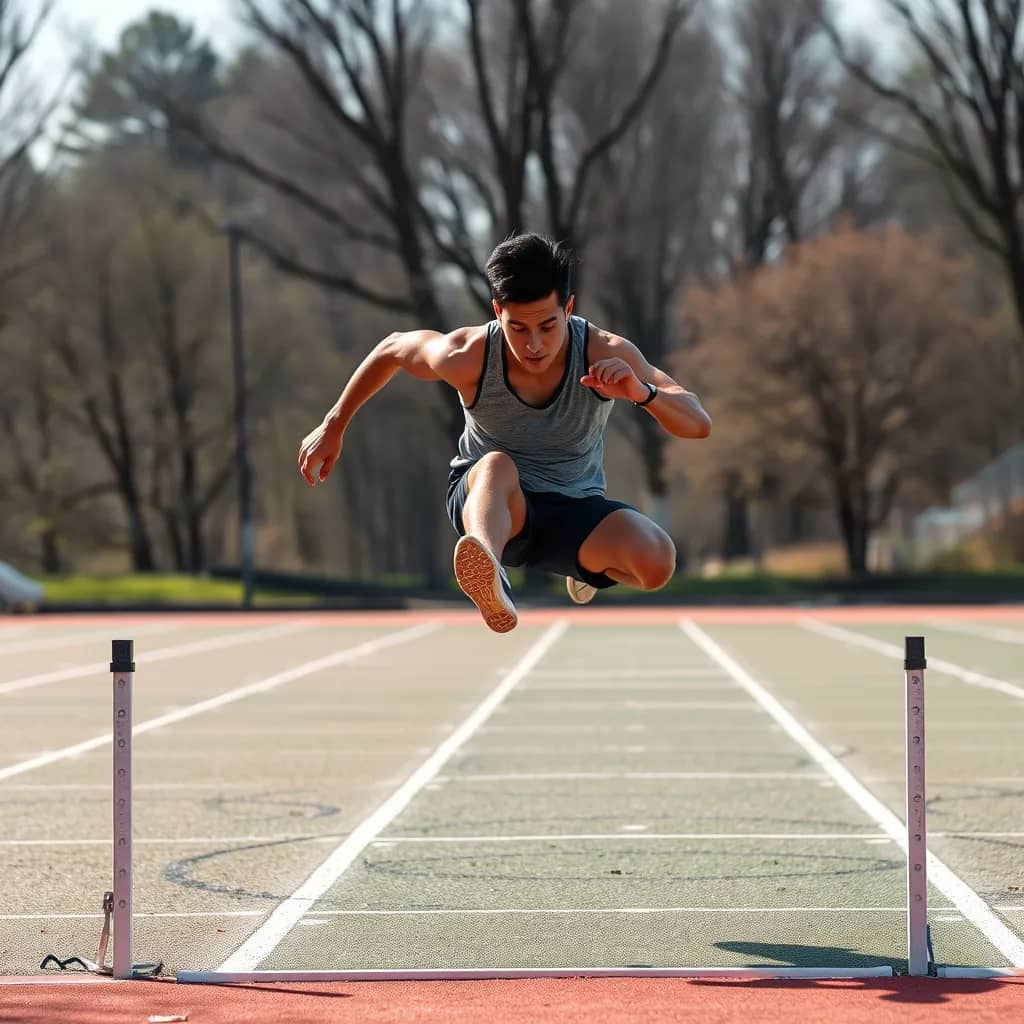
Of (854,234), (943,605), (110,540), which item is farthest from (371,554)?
(943,605)

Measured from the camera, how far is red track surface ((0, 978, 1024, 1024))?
5570 mm

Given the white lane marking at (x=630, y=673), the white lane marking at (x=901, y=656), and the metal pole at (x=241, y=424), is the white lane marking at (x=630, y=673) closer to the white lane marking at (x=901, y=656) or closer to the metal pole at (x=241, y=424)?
the white lane marking at (x=901, y=656)

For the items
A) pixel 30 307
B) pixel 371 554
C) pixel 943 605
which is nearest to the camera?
pixel 943 605

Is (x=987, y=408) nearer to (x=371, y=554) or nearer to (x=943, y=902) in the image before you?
(x=371, y=554)

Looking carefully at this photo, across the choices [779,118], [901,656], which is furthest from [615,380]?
[779,118]

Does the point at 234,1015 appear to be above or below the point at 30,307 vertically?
below

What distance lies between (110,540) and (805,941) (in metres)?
54.5

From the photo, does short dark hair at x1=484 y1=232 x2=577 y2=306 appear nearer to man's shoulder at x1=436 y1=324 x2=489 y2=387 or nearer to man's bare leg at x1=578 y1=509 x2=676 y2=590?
man's shoulder at x1=436 y1=324 x2=489 y2=387

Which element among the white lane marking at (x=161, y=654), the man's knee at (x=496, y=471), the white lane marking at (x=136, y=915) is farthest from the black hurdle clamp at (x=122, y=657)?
the white lane marking at (x=161, y=654)

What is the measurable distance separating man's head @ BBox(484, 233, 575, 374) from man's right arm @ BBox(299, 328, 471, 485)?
0.90ft

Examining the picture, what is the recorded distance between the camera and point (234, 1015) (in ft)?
18.5

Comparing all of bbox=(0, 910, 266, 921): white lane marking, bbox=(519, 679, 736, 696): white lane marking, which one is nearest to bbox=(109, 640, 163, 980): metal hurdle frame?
bbox=(0, 910, 266, 921): white lane marking

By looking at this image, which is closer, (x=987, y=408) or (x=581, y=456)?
(x=581, y=456)

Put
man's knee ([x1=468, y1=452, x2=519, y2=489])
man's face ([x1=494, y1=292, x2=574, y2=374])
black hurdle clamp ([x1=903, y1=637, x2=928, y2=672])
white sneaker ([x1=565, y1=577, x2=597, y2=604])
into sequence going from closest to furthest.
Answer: black hurdle clamp ([x1=903, y1=637, x2=928, y2=672]) < man's face ([x1=494, y1=292, x2=574, y2=374]) < man's knee ([x1=468, y1=452, x2=519, y2=489]) < white sneaker ([x1=565, y1=577, x2=597, y2=604])
